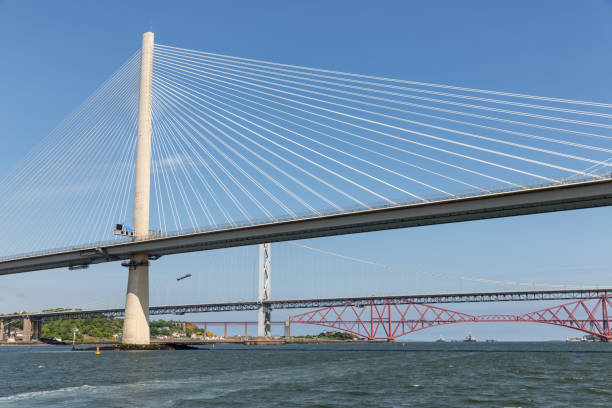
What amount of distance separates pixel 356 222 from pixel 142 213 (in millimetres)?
28549

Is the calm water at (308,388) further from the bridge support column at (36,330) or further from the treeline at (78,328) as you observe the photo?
the treeline at (78,328)

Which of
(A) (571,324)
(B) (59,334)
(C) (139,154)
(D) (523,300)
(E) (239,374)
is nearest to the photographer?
(E) (239,374)

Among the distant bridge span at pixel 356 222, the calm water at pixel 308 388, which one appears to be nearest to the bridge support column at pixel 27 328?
the distant bridge span at pixel 356 222

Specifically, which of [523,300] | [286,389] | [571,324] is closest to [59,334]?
[523,300]

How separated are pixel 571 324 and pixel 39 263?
125132 mm

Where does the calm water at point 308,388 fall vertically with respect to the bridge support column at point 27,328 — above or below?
above

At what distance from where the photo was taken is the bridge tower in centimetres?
7044

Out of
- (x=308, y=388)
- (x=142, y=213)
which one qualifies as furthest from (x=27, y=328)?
(x=308, y=388)

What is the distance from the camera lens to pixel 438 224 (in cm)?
5856

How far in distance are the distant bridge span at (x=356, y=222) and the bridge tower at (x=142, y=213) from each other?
2.37 meters

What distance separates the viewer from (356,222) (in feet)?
192

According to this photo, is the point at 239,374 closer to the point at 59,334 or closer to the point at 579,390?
the point at 579,390

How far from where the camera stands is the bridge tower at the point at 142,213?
7044 centimetres

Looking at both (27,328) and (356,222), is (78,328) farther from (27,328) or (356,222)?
(356,222)
